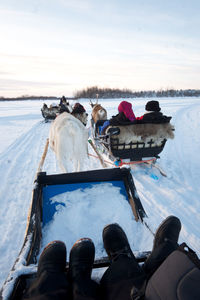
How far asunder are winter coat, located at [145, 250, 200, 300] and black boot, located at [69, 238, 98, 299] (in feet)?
1.41

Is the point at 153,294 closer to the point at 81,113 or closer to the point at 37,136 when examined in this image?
the point at 81,113

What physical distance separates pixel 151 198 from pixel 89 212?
59.4 inches

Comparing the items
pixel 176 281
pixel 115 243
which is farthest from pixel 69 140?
Answer: pixel 176 281

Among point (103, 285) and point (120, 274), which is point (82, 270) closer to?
point (103, 285)

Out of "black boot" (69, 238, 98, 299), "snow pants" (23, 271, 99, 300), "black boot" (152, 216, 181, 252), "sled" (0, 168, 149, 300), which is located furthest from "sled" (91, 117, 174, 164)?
"snow pants" (23, 271, 99, 300)

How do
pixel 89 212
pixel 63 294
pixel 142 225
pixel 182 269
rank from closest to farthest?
pixel 182 269, pixel 63 294, pixel 142 225, pixel 89 212

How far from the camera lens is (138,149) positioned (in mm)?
4062

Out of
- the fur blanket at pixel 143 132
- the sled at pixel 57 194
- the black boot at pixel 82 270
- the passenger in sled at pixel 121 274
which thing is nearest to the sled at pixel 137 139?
the fur blanket at pixel 143 132

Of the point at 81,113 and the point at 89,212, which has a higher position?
the point at 81,113

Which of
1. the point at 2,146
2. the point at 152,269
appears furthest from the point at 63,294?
the point at 2,146

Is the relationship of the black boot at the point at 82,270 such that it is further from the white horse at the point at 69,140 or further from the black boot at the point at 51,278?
the white horse at the point at 69,140

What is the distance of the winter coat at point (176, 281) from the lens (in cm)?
95

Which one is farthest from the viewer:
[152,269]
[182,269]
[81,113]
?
[81,113]

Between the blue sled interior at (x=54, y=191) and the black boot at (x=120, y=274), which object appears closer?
the black boot at (x=120, y=274)
